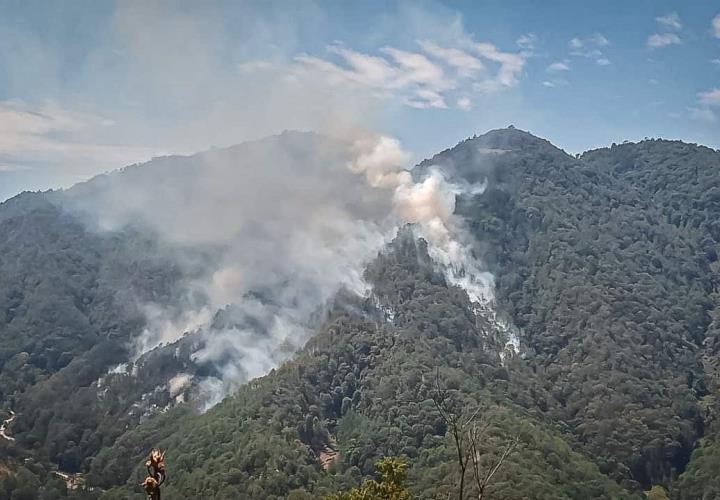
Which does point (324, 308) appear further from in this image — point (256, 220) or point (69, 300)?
point (69, 300)

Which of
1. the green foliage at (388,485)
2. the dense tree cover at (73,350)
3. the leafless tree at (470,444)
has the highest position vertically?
the leafless tree at (470,444)

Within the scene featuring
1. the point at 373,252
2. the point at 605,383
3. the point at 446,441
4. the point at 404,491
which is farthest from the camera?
the point at 373,252

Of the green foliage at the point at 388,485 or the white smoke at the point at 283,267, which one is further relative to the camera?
the white smoke at the point at 283,267

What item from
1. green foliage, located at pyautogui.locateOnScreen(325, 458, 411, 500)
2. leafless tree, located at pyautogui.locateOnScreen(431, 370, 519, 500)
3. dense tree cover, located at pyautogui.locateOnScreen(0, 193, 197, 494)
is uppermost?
leafless tree, located at pyautogui.locateOnScreen(431, 370, 519, 500)

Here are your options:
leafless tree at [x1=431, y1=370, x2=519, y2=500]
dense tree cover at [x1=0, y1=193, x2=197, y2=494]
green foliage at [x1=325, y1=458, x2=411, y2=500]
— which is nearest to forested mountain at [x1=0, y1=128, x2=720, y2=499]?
dense tree cover at [x1=0, y1=193, x2=197, y2=494]

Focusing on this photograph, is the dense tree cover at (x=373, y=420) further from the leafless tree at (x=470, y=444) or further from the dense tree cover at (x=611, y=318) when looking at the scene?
the leafless tree at (x=470, y=444)

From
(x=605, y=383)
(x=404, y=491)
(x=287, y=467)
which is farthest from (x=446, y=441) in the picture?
(x=404, y=491)

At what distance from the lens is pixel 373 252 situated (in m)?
170

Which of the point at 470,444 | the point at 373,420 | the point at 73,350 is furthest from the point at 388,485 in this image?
the point at 73,350

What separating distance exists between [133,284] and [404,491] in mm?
169396

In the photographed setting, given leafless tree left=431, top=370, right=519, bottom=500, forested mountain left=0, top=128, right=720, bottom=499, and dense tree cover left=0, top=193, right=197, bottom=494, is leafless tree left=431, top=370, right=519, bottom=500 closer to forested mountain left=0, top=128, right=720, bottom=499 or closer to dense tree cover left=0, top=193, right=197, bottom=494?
forested mountain left=0, top=128, right=720, bottom=499

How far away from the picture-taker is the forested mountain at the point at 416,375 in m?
97.2

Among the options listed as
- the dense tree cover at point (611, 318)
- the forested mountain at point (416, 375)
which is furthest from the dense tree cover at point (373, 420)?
the dense tree cover at point (611, 318)

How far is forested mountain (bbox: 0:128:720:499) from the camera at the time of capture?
97188mm
